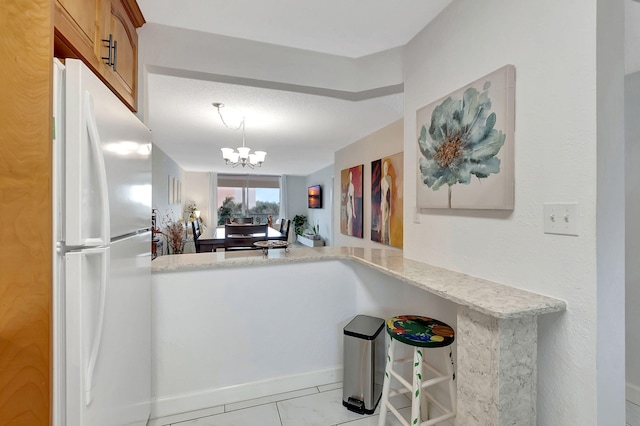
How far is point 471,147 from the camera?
1374 millimetres

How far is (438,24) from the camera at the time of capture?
164cm

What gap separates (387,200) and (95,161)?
9.25ft

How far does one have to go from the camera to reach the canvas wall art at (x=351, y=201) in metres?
4.09

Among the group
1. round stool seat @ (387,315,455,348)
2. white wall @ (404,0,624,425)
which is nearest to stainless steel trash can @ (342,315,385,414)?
round stool seat @ (387,315,455,348)

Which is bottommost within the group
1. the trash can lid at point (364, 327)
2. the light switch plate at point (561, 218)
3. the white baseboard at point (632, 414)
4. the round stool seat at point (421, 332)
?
the white baseboard at point (632, 414)

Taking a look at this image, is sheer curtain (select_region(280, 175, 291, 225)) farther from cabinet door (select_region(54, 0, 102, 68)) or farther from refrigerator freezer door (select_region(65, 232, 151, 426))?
cabinet door (select_region(54, 0, 102, 68))

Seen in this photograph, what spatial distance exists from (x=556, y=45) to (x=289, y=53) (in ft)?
4.90

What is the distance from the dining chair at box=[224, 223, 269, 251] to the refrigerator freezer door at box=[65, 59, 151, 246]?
2.79 metres

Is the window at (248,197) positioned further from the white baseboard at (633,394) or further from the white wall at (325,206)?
the white baseboard at (633,394)

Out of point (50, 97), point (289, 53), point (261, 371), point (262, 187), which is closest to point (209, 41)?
point (289, 53)

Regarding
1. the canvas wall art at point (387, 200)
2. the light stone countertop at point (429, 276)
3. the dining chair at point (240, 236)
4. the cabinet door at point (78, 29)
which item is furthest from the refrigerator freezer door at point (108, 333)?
the dining chair at point (240, 236)

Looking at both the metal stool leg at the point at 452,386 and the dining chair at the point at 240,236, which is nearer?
the metal stool leg at the point at 452,386

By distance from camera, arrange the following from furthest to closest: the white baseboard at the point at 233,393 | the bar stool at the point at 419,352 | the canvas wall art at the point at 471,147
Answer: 1. the white baseboard at the point at 233,393
2. the bar stool at the point at 419,352
3. the canvas wall art at the point at 471,147

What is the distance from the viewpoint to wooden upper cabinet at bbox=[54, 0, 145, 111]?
3.21 ft
